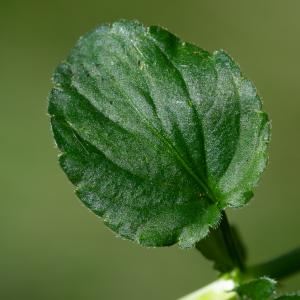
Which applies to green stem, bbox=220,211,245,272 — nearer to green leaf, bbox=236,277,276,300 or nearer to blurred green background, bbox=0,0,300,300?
green leaf, bbox=236,277,276,300

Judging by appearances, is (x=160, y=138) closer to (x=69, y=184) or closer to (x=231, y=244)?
(x=231, y=244)

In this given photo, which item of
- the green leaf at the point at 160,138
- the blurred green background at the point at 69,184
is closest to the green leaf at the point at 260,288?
the green leaf at the point at 160,138

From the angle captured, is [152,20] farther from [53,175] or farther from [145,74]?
[145,74]

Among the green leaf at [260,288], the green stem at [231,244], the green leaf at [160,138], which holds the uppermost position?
the green leaf at [160,138]

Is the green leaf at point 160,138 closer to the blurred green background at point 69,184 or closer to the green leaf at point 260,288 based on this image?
the green leaf at point 260,288

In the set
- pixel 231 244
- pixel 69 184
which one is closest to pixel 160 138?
pixel 231 244
